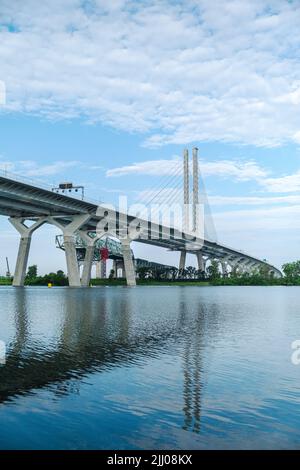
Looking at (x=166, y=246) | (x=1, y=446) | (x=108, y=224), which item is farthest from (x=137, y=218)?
(x=1, y=446)

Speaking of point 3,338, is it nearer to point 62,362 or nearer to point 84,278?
point 62,362

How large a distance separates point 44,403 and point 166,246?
582ft

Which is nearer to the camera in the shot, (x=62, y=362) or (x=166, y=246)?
(x=62, y=362)

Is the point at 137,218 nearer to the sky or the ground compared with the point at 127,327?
nearer to the sky

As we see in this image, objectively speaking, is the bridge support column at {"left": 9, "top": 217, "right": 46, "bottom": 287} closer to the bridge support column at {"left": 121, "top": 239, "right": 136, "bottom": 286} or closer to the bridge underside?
the bridge underside

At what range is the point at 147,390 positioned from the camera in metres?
15.7

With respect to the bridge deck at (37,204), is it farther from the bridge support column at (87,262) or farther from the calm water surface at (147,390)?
the calm water surface at (147,390)

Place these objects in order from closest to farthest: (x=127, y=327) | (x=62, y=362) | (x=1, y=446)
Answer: (x=1, y=446)
(x=62, y=362)
(x=127, y=327)

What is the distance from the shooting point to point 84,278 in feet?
429

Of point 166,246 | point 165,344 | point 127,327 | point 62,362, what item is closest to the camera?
point 62,362

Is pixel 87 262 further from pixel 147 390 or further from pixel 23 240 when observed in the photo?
pixel 147 390

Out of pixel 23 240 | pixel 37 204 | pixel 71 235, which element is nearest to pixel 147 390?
pixel 37 204

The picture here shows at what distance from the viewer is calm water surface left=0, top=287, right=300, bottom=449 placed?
11.6m

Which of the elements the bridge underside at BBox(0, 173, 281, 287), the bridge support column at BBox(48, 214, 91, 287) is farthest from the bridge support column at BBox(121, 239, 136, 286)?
the bridge support column at BBox(48, 214, 91, 287)
